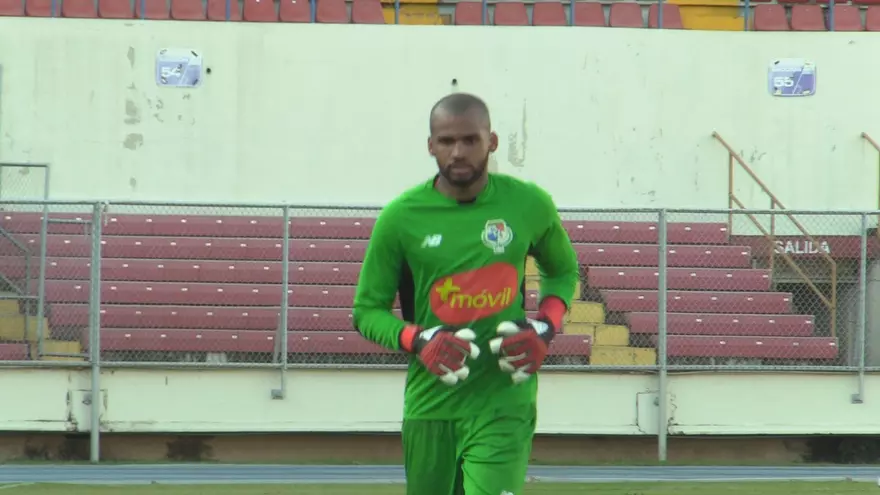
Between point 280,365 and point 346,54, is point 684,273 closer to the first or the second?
point 280,365

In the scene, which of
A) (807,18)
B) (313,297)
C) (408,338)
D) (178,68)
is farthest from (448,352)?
(807,18)

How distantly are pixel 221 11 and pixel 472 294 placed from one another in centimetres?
1468

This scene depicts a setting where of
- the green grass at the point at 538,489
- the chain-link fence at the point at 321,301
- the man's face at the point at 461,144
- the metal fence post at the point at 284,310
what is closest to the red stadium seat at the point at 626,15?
the chain-link fence at the point at 321,301

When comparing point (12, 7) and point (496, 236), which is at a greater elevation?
point (12, 7)

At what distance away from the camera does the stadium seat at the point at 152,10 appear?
64.8 ft

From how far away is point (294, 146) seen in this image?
19.9m

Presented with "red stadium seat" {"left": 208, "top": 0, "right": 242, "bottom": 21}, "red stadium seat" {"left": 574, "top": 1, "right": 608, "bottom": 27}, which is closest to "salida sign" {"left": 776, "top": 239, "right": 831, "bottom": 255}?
"red stadium seat" {"left": 574, "top": 1, "right": 608, "bottom": 27}

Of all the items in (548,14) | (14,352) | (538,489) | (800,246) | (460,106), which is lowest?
(538,489)

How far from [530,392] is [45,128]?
48.5ft

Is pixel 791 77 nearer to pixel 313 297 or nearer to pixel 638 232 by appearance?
pixel 638 232

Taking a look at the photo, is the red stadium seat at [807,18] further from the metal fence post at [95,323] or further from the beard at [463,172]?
the beard at [463,172]

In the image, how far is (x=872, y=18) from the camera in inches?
812

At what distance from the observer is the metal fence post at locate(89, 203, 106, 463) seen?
14.3m

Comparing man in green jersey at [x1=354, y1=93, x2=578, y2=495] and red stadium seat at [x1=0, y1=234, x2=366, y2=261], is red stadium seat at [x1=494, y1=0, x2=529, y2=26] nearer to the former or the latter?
red stadium seat at [x1=0, y1=234, x2=366, y2=261]
